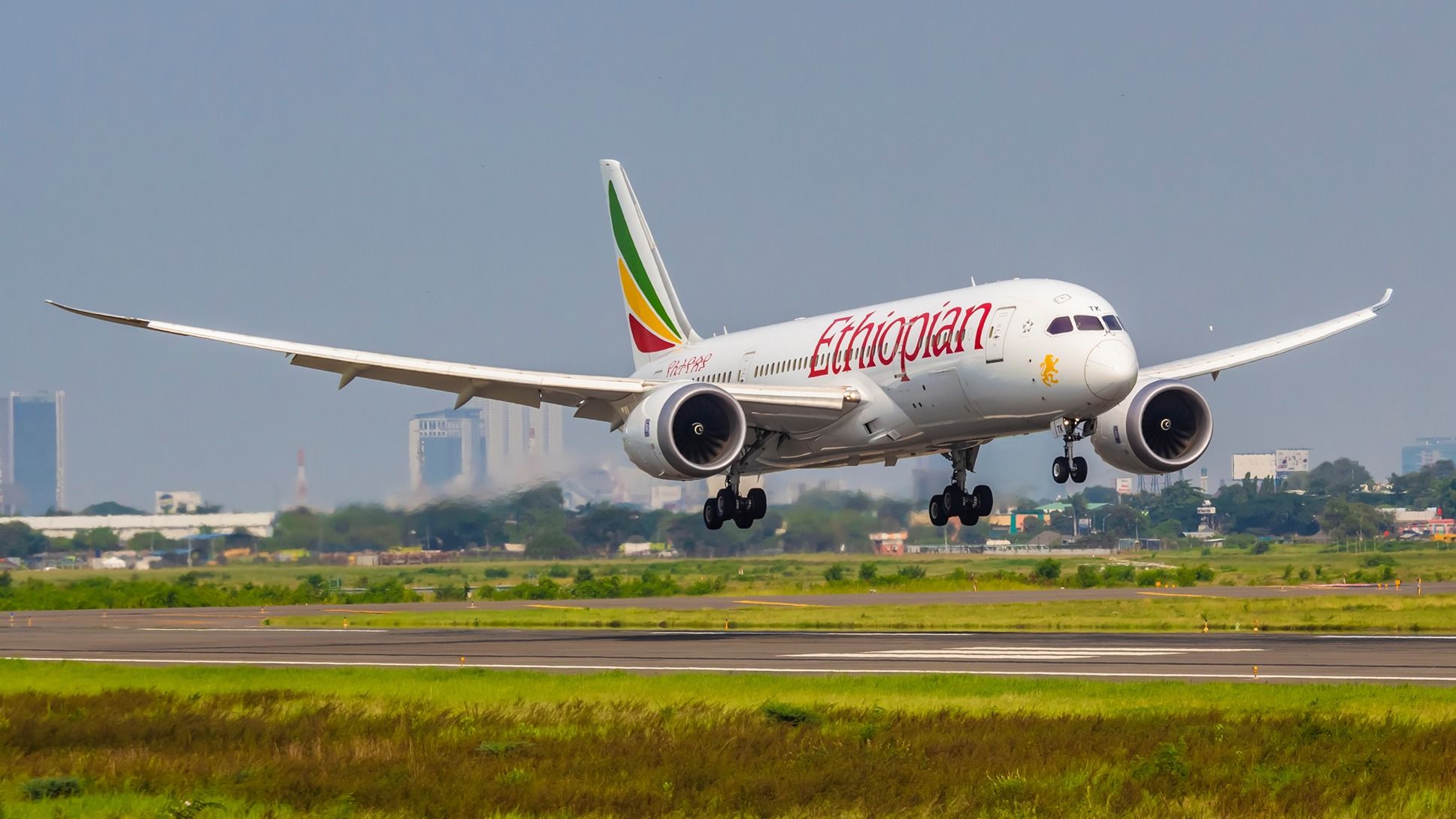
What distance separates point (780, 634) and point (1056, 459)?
11182 millimetres

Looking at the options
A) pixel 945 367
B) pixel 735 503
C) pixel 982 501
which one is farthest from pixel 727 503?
pixel 945 367

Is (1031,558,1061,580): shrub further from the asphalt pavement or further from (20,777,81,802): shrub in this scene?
(20,777,81,802): shrub

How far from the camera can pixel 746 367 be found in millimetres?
50500

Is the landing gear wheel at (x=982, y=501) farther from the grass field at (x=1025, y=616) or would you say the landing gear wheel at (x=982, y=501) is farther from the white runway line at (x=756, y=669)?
the white runway line at (x=756, y=669)

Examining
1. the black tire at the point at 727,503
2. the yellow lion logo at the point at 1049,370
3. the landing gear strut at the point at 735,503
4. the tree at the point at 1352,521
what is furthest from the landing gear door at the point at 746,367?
the tree at the point at 1352,521

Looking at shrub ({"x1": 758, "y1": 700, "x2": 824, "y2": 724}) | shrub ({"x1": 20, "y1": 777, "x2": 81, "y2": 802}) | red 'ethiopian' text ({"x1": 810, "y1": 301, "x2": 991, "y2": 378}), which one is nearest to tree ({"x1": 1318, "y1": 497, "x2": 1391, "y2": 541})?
red 'ethiopian' text ({"x1": 810, "y1": 301, "x2": 991, "y2": 378})

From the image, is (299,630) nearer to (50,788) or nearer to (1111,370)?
(1111,370)

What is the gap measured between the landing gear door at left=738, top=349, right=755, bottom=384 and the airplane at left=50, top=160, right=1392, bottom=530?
8 cm

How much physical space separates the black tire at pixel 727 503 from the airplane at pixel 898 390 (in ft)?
0.18

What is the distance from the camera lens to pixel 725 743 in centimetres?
2345

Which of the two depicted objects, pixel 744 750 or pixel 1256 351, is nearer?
pixel 744 750

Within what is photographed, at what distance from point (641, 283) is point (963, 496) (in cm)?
1611

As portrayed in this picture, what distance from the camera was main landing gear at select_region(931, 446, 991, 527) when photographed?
4869cm

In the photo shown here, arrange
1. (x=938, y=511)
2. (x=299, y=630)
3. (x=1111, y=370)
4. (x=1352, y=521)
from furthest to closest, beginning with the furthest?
(x=1352, y=521) → (x=299, y=630) → (x=938, y=511) → (x=1111, y=370)
